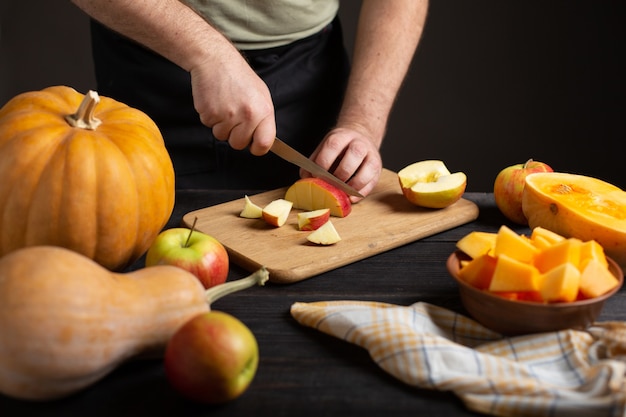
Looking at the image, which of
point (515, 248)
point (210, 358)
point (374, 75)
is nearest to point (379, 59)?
point (374, 75)

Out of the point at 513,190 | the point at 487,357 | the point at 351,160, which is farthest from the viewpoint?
the point at 351,160

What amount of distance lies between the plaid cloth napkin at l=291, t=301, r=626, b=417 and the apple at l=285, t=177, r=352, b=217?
1.79 ft

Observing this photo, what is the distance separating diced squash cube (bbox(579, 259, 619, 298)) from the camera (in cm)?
131

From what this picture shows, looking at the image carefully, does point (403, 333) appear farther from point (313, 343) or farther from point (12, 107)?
point (12, 107)

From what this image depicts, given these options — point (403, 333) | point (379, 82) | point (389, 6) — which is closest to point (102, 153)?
point (403, 333)

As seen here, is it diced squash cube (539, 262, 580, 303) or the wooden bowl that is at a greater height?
diced squash cube (539, 262, 580, 303)

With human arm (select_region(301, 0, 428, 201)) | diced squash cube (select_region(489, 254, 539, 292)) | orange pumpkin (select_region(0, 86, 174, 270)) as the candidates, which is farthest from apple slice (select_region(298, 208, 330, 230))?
diced squash cube (select_region(489, 254, 539, 292))

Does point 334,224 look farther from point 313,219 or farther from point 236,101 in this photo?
point 236,101

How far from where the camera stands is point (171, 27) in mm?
1967

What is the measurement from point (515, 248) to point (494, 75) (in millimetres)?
2638

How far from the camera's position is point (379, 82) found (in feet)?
8.34

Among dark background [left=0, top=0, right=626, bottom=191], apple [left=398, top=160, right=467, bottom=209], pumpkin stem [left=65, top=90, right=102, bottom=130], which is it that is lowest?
dark background [left=0, top=0, right=626, bottom=191]

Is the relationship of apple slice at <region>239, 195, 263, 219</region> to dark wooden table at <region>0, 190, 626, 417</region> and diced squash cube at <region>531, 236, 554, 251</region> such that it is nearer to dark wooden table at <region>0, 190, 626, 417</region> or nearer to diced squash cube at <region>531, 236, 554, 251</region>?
dark wooden table at <region>0, 190, 626, 417</region>

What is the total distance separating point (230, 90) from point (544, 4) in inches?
88.9
